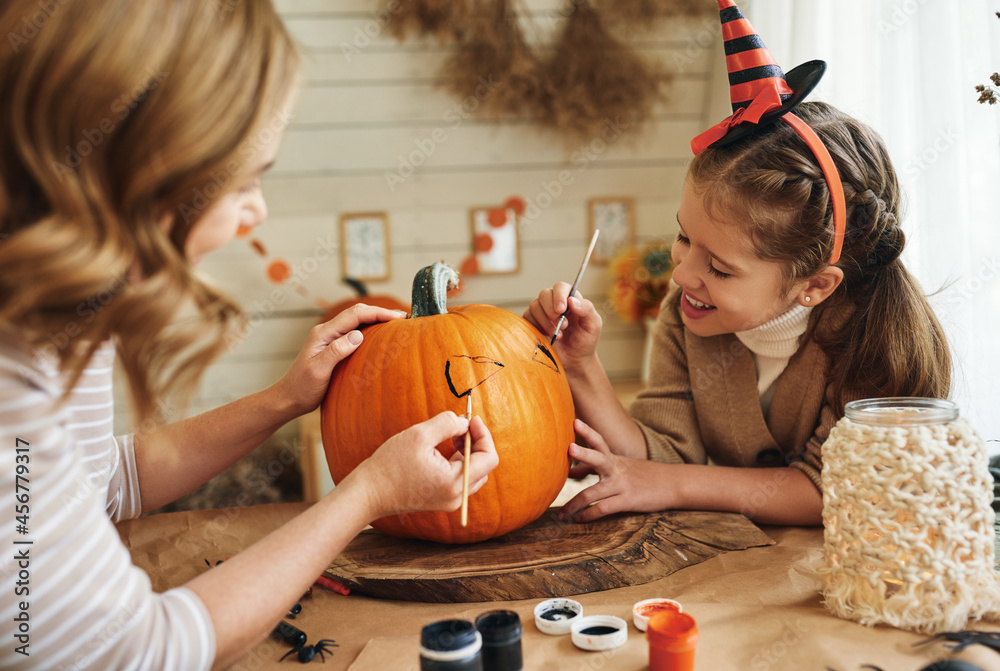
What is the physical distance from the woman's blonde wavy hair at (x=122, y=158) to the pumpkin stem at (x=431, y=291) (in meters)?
0.40

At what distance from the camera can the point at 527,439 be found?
39.0 inches

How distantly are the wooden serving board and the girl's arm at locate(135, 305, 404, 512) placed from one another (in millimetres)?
216

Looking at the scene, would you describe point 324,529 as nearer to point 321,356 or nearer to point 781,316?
point 321,356

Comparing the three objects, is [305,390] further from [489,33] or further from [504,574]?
[489,33]

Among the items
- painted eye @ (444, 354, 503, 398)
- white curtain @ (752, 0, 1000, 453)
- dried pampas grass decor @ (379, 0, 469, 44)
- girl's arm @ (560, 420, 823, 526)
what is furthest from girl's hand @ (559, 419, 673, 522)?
dried pampas grass decor @ (379, 0, 469, 44)

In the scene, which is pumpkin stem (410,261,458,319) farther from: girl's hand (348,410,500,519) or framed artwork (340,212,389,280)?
framed artwork (340,212,389,280)


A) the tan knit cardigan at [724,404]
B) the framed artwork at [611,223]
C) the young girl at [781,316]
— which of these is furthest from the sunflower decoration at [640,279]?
the young girl at [781,316]

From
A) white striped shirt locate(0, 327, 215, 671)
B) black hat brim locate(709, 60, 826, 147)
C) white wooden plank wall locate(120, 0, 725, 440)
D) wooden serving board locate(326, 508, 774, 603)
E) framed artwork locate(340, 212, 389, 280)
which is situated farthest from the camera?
framed artwork locate(340, 212, 389, 280)

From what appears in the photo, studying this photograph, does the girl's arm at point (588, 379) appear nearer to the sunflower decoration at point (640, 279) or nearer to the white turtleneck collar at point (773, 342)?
the white turtleneck collar at point (773, 342)

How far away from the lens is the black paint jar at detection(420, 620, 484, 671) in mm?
630

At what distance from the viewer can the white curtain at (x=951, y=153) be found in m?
1.32

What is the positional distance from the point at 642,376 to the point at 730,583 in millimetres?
1802

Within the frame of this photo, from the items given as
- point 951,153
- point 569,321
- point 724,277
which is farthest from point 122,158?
point 951,153

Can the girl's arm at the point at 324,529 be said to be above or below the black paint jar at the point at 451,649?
above
